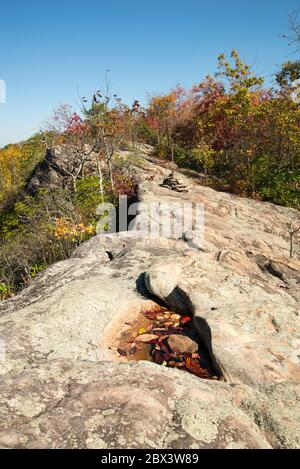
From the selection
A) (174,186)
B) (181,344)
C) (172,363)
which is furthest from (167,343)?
(174,186)

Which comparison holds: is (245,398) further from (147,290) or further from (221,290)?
(147,290)

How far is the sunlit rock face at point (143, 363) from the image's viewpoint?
6.50ft

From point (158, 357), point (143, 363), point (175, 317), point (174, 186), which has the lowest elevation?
point (158, 357)

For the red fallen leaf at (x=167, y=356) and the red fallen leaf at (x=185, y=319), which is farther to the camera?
the red fallen leaf at (x=185, y=319)

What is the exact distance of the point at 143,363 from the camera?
2.66 m

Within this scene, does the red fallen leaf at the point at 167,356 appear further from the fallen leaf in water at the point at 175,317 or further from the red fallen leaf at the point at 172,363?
the fallen leaf in water at the point at 175,317

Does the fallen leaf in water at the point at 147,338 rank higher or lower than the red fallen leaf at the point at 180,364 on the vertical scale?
higher

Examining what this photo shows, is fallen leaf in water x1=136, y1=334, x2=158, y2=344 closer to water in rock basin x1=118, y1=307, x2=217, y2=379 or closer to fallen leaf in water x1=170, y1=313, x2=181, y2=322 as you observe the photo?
water in rock basin x1=118, y1=307, x2=217, y2=379

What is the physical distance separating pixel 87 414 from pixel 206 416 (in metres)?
0.75

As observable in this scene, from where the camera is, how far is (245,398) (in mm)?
2379

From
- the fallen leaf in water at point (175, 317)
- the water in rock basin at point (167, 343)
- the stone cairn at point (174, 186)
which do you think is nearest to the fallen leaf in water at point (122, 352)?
the water in rock basin at point (167, 343)

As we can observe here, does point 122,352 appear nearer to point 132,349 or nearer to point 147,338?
point 132,349

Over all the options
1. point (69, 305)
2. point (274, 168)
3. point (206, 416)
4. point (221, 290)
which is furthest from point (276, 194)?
point (206, 416)

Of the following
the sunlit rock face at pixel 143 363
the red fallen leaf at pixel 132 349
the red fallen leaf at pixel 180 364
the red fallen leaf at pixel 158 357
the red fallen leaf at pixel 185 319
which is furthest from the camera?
the red fallen leaf at pixel 185 319
